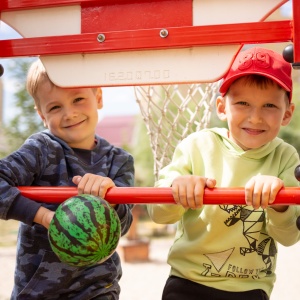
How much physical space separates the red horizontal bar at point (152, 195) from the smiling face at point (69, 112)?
13.4 inches

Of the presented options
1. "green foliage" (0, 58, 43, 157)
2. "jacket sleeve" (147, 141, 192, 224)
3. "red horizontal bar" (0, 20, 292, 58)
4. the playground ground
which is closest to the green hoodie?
"jacket sleeve" (147, 141, 192, 224)

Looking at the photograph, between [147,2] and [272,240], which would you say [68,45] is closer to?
[147,2]

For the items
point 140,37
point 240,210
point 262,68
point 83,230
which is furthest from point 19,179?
point 262,68

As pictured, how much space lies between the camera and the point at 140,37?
1.44 metres

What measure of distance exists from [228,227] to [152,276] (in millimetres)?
4684

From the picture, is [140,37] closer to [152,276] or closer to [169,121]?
[169,121]

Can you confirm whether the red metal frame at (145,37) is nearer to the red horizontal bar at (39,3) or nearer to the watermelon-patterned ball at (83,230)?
the red horizontal bar at (39,3)

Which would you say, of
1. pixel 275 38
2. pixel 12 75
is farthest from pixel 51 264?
pixel 12 75

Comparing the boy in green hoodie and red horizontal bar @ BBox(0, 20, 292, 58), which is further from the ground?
red horizontal bar @ BBox(0, 20, 292, 58)

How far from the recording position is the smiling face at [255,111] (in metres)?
1.63

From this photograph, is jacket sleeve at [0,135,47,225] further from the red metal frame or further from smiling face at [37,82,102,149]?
the red metal frame

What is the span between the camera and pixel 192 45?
4.63ft

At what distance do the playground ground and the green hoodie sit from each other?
3535 mm

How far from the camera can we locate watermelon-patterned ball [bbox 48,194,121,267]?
1.28 m
